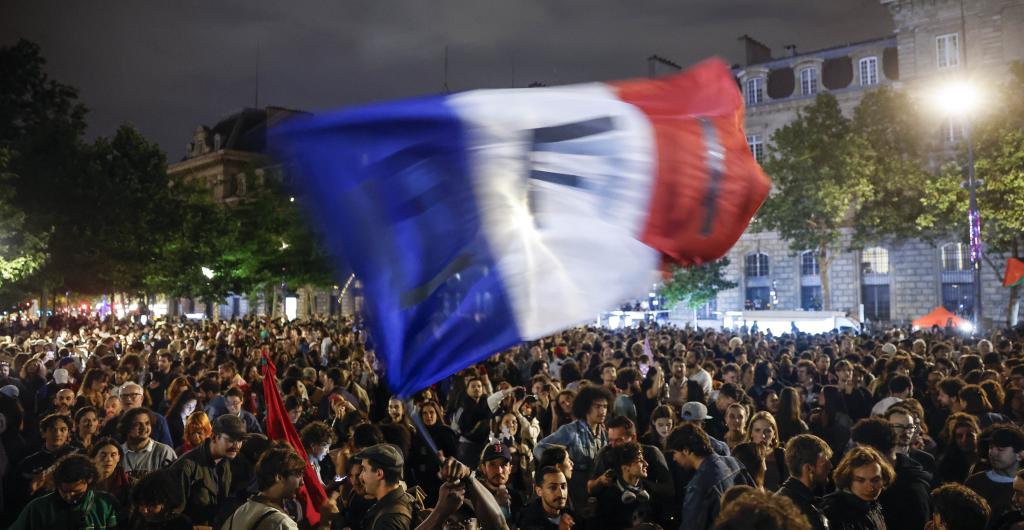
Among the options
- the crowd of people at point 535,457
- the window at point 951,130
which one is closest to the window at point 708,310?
the window at point 951,130

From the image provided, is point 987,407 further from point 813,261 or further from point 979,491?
point 813,261

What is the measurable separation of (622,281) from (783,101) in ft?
184

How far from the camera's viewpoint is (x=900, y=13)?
4859 cm

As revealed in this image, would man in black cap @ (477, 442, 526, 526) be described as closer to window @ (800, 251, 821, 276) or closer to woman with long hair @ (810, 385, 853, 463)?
woman with long hair @ (810, 385, 853, 463)

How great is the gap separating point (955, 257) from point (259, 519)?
5332 centimetres

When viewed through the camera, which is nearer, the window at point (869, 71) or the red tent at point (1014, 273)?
the red tent at point (1014, 273)

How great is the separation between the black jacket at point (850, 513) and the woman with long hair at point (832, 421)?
3585 mm

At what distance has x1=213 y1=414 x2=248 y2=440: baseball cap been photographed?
6.66 meters

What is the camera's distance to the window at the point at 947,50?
155ft

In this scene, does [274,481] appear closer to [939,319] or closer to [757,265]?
[939,319]

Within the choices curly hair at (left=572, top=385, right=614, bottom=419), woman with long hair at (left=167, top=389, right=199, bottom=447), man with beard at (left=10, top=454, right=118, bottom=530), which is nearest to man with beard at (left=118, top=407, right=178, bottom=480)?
man with beard at (left=10, top=454, right=118, bottom=530)

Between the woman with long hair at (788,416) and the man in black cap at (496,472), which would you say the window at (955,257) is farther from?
the man in black cap at (496,472)

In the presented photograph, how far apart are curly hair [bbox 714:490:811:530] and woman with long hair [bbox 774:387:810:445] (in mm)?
5065

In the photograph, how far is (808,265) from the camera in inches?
2245
